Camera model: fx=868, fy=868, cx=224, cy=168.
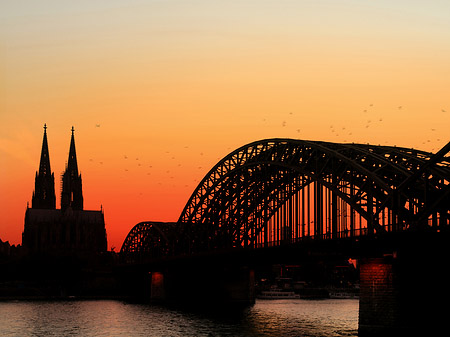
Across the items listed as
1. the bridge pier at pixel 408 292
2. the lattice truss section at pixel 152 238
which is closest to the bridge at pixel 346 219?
the bridge pier at pixel 408 292

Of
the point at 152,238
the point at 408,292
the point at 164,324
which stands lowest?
the point at 164,324

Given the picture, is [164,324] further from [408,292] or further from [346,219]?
[408,292]

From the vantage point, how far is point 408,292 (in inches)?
2549

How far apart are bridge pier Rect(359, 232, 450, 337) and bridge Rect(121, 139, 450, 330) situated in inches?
3.0

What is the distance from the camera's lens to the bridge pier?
2501 inches

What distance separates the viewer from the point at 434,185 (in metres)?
74.1

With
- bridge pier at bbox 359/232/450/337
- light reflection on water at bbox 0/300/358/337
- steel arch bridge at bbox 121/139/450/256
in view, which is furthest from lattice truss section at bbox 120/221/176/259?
bridge pier at bbox 359/232/450/337

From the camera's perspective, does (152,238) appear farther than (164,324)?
Yes

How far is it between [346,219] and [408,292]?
22.7 m

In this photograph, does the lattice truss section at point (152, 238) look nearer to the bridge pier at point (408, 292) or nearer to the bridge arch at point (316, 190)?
the bridge arch at point (316, 190)

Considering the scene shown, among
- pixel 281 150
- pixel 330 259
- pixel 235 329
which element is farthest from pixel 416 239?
pixel 281 150

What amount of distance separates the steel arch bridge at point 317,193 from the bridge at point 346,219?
0.14 meters

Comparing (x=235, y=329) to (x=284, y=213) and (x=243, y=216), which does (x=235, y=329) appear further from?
(x=243, y=216)

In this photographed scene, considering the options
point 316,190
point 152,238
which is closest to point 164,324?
point 316,190
